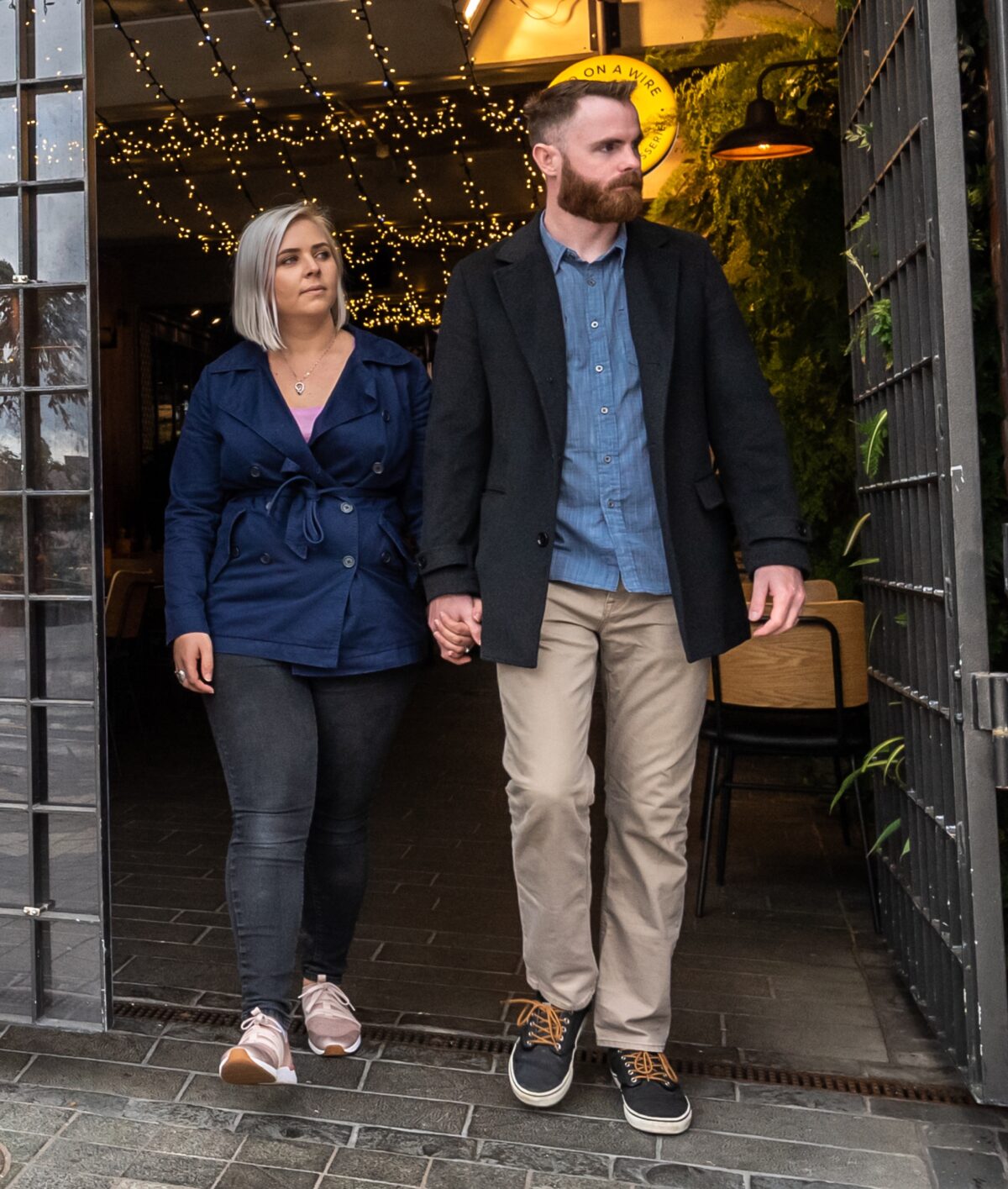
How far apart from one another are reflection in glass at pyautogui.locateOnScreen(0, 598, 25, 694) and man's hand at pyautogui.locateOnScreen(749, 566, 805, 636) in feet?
5.19

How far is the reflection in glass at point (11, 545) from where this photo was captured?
2789 millimetres

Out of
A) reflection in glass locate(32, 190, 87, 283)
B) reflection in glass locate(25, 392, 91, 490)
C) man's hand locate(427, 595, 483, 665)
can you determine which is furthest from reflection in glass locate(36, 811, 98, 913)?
reflection in glass locate(32, 190, 87, 283)

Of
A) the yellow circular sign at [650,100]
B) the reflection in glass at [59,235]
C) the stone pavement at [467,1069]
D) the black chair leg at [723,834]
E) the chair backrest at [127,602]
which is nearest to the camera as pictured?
the stone pavement at [467,1069]

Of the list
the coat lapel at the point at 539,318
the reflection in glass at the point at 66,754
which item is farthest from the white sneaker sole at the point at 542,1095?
the coat lapel at the point at 539,318

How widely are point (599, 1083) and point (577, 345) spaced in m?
1.47

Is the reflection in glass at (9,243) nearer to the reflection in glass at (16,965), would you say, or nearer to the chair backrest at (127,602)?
the reflection in glass at (16,965)

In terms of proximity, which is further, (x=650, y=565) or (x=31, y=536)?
(x=31, y=536)

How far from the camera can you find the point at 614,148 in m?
2.36

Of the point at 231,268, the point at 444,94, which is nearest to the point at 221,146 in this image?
the point at 444,94

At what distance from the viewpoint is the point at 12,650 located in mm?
2809

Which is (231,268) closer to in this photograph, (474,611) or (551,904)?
(474,611)

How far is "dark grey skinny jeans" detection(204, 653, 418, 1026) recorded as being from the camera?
2477 mm

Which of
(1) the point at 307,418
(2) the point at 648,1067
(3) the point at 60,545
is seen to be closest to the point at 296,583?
(1) the point at 307,418

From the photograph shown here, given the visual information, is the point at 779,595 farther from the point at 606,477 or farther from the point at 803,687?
the point at 803,687
